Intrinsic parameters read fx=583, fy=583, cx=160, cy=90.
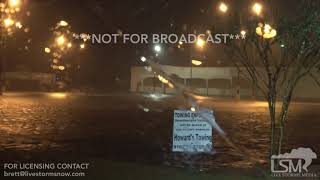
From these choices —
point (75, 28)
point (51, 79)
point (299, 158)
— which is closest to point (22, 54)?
point (51, 79)

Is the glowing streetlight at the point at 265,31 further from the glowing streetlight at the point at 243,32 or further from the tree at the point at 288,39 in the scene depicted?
the glowing streetlight at the point at 243,32

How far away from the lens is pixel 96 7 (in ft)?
183

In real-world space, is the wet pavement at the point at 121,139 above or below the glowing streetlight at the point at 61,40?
below

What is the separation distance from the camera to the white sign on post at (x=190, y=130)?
40.2ft

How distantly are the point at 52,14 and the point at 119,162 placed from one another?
53.1 meters

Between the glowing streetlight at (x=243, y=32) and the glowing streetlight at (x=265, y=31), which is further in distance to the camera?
the glowing streetlight at (x=243, y=32)

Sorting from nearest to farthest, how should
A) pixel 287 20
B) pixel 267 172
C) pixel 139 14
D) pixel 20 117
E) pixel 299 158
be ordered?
1. pixel 287 20
2. pixel 267 172
3. pixel 299 158
4. pixel 20 117
5. pixel 139 14

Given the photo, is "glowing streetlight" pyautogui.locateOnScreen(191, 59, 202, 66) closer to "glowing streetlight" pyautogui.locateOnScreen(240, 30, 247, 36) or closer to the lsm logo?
the lsm logo

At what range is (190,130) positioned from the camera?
1232 cm

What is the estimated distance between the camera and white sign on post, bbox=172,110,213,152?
483 inches

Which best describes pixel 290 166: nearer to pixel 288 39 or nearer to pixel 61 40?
pixel 288 39

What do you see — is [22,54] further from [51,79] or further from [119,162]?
[119,162]

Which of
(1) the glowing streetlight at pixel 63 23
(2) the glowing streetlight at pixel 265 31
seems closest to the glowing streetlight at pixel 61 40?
(1) the glowing streetlight at pixel 63 23

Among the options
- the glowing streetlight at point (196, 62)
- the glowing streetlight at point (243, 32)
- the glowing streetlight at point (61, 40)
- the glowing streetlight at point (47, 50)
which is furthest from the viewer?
the glowing streetlight at point (47, 50)
